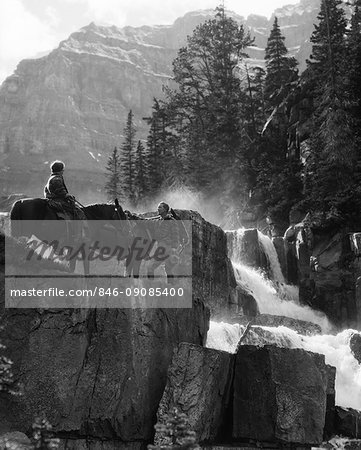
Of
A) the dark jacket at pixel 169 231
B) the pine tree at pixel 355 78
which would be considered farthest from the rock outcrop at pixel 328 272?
the dark jacket at pixel 169 231

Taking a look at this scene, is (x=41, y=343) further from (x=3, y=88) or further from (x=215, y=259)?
(x=3, y=88)

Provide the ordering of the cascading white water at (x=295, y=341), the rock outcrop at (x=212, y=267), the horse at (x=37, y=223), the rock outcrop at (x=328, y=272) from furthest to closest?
the rock outcrop at (x=328, y=272), the rock outcrop at (x=212, y=267), the cascading white water at (x=295, y=341), the horse at (x=37, y=223)

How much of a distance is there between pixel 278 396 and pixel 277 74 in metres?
46.5

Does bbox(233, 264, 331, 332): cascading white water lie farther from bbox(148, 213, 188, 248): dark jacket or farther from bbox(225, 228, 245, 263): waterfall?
bbox(148, 213, 188, 248): dark jacket

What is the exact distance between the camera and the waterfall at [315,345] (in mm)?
21406

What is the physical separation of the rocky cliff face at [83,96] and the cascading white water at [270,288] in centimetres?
9373

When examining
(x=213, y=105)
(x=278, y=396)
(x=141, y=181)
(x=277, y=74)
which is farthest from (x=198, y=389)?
(x=277, y=74)

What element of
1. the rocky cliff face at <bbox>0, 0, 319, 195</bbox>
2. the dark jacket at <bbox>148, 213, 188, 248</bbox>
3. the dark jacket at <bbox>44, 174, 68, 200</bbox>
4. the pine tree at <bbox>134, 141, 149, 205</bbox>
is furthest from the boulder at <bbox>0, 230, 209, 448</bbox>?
the rocky cliff face at <bbox>0, 0, 319, 195</bbox>

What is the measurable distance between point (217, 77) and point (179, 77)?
3.60 m

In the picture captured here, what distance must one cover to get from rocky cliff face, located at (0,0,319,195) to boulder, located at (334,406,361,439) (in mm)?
112680

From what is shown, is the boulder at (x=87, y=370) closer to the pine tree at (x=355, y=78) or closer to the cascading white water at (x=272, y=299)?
the cascading white water at (x=272, y=299)

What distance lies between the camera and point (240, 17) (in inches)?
7781

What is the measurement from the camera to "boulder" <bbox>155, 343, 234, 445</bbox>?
44.8ft

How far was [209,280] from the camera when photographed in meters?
28.6
